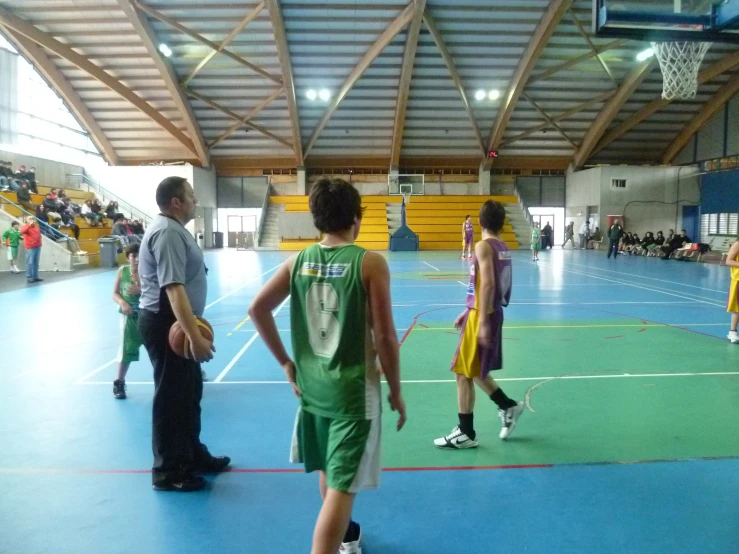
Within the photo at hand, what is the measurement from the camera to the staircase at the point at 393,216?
3347 centimetres

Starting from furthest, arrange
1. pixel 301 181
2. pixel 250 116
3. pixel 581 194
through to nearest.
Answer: pixel 301 181 → pixel 581 194 → pixel 250 116

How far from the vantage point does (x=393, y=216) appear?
34500mm

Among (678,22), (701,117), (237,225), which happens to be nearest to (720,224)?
(701,117)

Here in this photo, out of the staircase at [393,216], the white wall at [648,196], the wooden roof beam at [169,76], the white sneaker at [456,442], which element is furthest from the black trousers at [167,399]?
the white wall at [648,196]

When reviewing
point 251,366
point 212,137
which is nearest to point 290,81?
point 212,137

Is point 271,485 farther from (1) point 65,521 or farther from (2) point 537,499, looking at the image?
(2) point 537,499

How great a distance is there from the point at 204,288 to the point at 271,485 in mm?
1386

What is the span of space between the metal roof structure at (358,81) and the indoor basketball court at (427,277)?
15 centimetres

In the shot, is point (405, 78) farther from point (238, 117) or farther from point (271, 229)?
point (271, 229)

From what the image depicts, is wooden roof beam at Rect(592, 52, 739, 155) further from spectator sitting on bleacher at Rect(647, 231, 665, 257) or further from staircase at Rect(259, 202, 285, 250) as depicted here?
staircase at Rect(259, 202, 285, 250)

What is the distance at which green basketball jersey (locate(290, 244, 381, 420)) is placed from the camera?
2412 mm

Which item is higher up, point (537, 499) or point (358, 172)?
point (358, 172)

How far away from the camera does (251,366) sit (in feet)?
22.5

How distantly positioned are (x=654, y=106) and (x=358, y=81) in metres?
15.1
